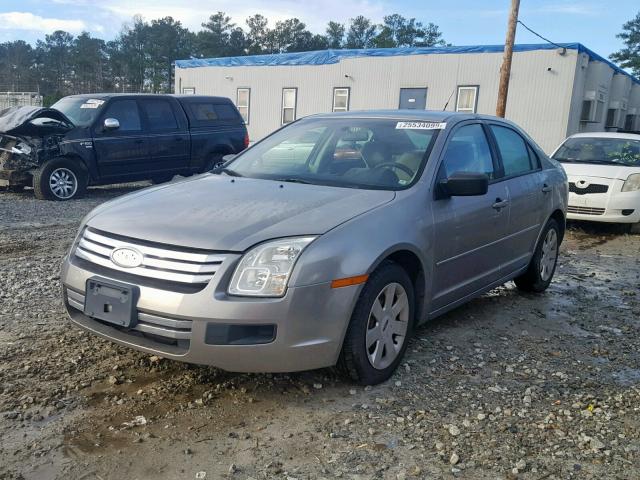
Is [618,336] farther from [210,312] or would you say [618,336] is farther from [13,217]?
[13,217]

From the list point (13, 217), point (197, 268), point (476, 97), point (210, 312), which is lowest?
point (13, 217)

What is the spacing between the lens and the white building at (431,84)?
803 inches

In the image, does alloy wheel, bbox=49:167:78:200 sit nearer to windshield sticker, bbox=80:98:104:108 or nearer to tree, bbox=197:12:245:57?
windshield sticker, bbox=80:98:104:108

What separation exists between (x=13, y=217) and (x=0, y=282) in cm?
367

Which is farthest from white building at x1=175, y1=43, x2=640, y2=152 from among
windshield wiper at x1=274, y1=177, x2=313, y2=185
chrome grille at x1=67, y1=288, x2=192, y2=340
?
chrome grille at x1=67, y1=288, x2=192, y2=340

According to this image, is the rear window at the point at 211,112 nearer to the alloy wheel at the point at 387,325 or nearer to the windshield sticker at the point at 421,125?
the windshield sticker at the point at 421,125

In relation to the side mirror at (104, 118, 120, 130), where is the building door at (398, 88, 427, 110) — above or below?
above

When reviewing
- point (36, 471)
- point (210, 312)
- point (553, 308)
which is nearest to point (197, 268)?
point (210, 312)

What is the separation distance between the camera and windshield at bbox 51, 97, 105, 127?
10398 millimetres

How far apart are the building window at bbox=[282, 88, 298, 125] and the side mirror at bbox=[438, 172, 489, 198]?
23020 mm

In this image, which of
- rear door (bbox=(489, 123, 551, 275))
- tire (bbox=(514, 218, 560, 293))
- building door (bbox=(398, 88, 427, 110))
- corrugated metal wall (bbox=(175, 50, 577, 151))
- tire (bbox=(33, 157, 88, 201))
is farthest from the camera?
building door (bbox=(398, 88, 427, 110))

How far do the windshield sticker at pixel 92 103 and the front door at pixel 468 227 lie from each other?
7.89m

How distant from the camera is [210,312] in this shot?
2.90 m

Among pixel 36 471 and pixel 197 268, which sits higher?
pixel 197 268
